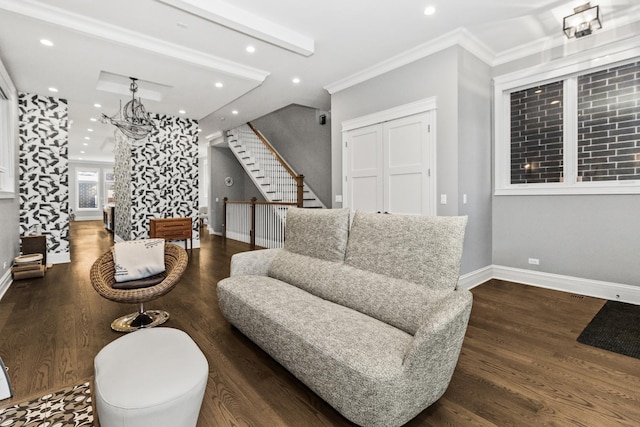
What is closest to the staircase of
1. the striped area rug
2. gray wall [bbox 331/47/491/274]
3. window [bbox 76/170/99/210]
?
gray wall [bbox 331/47/491/274]

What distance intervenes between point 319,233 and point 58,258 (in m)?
5.50

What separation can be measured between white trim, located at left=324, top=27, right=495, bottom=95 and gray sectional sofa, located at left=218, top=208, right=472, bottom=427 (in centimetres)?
248

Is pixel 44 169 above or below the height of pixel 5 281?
above

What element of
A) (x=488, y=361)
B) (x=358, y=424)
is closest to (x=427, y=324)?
(x=358, y=424)

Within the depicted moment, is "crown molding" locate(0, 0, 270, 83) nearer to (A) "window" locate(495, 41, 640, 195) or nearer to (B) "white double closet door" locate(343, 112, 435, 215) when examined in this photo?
(B) "white double closet door" locate(343, 112, 435, 215)

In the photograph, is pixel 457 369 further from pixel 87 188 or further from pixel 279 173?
pixel 87 188

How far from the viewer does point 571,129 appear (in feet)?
12.5

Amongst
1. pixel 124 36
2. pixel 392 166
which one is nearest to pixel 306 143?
pixel 392 166

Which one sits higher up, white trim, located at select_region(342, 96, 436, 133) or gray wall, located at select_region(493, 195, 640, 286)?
white trim, located at select_region(342, 96, 436, 133)

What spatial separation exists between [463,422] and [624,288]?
3.18m

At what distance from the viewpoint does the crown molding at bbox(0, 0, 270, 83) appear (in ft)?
9.68

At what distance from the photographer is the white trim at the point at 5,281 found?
3789mm

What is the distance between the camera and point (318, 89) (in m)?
5.25

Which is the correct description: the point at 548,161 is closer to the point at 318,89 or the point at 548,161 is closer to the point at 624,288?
the point at 624,288
